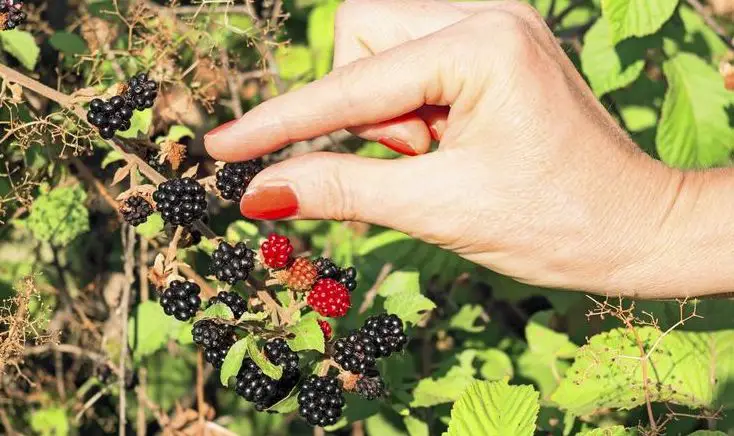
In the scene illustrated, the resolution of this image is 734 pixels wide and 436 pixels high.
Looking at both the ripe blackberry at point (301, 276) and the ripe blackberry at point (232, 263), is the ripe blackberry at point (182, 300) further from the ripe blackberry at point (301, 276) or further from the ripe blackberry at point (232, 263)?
the ripe blackberry at point (301, 276)

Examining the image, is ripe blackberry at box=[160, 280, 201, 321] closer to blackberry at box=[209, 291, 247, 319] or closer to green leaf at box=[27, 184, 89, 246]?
blackberry at box=[209, 291, 247, 319]

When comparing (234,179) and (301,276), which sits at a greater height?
(234,179)

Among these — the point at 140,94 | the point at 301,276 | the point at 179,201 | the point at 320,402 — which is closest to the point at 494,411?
the point at 320,402

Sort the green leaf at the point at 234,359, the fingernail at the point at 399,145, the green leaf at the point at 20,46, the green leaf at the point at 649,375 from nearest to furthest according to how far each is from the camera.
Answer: the green leaf at the point at 234,359 < the fingernail at the point at 399,145 < the green leaf at the point at 649,375 < the green leaf at the point at 20,46

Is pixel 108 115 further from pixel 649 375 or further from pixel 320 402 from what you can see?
pixel 649 375

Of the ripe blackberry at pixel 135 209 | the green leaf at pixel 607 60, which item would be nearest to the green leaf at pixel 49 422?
the ripe blackberry at pixel 135 209

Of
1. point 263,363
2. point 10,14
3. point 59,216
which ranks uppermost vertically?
point 10,14

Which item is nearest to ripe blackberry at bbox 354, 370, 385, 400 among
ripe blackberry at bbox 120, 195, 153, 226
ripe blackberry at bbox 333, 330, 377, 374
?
ripe blackberry at bbox 333, 330, 377, 374

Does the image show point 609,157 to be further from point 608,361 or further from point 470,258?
point 608,361
